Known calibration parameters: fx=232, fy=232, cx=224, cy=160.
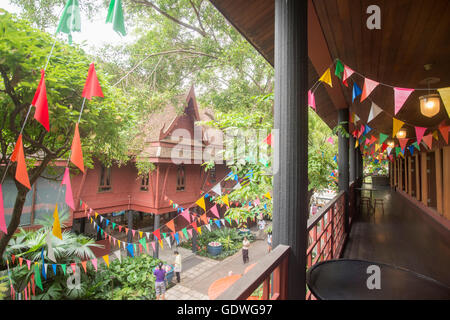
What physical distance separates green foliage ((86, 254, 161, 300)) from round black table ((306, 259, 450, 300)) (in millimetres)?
6213

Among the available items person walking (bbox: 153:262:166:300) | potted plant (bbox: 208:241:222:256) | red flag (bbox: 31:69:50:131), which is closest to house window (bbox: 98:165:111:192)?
person walking (bbox: 153:262:166:300)

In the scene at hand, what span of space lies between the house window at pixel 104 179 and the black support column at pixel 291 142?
352 inches

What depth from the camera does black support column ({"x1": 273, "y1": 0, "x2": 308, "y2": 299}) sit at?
4.10ft

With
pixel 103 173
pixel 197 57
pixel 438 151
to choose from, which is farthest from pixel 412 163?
pixel 103 173

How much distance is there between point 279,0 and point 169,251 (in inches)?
Answer: 403

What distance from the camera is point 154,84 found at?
21.6ft

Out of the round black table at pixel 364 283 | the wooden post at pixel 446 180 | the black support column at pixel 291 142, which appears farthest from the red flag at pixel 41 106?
the wooden post at pixel 446 180

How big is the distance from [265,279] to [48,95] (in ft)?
14.4

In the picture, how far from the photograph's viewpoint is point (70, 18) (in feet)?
5.05

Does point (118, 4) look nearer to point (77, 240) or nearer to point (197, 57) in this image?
point (197, 57)

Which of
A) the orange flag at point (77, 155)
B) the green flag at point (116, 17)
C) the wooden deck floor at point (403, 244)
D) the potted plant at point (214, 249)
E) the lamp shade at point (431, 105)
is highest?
the green flag at point (116, 17)

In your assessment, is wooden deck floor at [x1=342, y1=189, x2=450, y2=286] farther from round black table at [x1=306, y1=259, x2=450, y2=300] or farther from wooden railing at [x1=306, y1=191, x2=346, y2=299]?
round black table at [x1=306, y1=259, x2=450, y2=300]

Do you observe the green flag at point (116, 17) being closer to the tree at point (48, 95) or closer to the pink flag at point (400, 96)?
the tree at point (48, 95)

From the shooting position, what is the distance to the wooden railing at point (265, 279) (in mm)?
749
